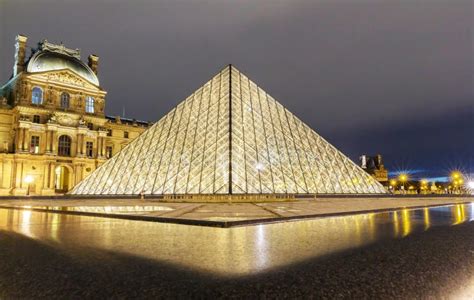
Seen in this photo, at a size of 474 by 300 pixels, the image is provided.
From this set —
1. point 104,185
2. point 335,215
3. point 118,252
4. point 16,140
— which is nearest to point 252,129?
point 104,185

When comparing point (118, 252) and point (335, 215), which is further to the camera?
point (335, 215)

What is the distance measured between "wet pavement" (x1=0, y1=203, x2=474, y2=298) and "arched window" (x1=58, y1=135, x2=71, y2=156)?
3995cm

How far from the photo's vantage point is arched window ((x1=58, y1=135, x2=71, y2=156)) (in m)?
40.7

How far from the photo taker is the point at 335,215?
8.95 meters

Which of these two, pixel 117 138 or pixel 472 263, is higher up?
pixel 117 138

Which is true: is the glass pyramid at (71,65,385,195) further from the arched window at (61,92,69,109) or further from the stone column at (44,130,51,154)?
the arched window at (61,92,69,109)

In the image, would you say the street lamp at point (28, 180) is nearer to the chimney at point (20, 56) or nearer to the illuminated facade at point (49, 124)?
the illuminated facade at point (49, 124)

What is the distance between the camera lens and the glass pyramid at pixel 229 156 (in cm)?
1927

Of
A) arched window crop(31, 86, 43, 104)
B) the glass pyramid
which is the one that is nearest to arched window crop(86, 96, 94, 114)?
arched window crop(31, 86, 43, 104)

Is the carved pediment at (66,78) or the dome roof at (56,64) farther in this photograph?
the dome roof at (56,64)

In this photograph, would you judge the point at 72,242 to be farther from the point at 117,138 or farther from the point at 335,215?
the point at 117,138

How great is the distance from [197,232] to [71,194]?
73.5 ft

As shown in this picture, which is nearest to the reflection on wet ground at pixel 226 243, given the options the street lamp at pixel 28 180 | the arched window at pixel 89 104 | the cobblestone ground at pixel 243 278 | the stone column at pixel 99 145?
the cobblestone ground at pixel 243 278

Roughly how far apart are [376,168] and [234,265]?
105 meters
